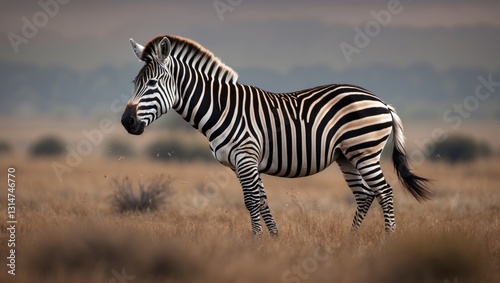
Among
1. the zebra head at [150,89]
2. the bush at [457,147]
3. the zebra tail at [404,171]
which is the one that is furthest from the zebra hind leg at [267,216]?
the bush at [457,147]

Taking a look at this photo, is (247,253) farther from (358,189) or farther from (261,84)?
(261,84)

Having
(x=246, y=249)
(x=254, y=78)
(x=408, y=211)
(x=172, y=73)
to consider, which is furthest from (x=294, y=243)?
(x=254, y=78)

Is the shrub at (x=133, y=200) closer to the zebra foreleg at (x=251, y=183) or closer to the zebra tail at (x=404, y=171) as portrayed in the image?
the zebra foreleg at (x=251, y=183)

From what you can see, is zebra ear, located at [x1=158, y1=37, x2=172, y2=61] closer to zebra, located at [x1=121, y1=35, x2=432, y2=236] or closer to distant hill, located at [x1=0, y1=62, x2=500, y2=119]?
zebra, located at [x1=121, y1=35, x2=432, y2=236]

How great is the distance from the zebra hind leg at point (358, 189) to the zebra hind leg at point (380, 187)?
0.98 feet

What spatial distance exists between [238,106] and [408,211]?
19.3 ft

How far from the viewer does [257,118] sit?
35.4 feet

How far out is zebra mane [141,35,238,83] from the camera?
10.7m

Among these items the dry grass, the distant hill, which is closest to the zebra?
the dry grass

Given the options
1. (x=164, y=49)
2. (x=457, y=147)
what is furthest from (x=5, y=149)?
(x=164, y=49)

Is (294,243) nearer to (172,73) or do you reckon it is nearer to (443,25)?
(172,73)

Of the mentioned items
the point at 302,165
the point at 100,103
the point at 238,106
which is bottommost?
the point at 302,165

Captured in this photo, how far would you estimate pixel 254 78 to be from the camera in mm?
174250

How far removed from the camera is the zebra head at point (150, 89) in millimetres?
10117
